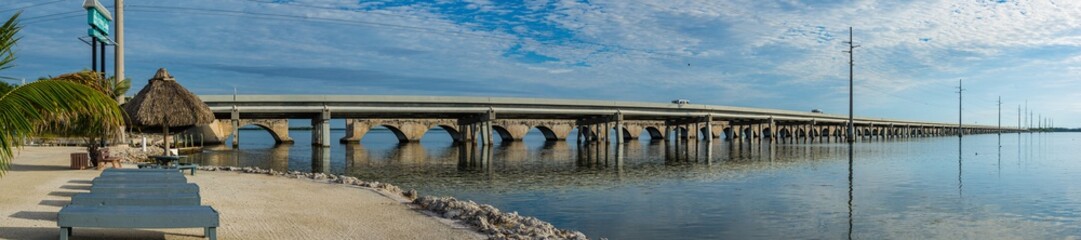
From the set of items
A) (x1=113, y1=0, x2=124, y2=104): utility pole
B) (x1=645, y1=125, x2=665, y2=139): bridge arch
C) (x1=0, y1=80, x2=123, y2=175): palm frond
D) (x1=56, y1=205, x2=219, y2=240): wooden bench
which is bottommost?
(x1=645, y1=125, x2=665, y2=139): bridge arch

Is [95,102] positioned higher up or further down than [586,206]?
higher up

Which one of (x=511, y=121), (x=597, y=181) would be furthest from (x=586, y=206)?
(x=511, y=121)

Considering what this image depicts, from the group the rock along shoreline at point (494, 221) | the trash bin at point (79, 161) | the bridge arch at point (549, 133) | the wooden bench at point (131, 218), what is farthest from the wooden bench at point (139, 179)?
the bridge arch at point (549, 133)

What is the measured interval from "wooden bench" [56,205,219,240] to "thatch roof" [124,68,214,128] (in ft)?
57.5

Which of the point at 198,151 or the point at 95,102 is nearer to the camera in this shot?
the point at 95,102

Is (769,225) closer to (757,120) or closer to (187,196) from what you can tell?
(187,196)

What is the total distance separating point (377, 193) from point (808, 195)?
35.9 ft

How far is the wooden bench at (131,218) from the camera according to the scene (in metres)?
7.44

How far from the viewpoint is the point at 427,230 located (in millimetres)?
10469

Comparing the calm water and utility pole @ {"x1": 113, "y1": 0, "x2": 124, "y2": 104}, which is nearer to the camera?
the calm water

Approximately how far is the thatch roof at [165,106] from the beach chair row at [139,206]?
13076 mm

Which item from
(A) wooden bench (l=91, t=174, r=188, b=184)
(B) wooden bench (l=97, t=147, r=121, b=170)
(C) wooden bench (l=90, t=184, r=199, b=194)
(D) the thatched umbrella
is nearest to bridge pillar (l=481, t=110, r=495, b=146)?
(D) the thatched umbrella

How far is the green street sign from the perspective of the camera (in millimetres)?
30678

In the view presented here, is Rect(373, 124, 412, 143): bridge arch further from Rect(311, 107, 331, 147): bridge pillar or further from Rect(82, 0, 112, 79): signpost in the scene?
Rect(82, 0, 112, 79): signpost
